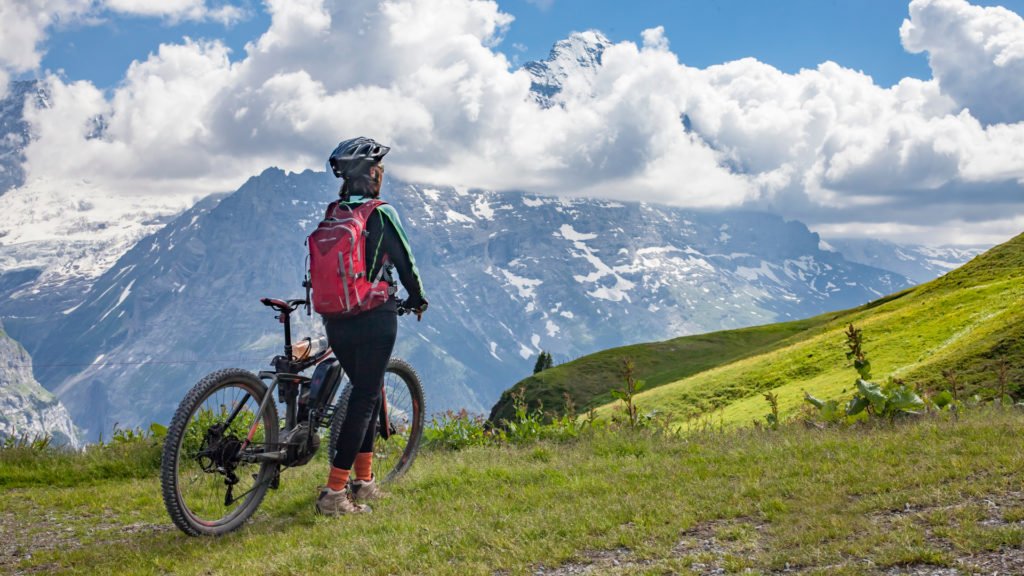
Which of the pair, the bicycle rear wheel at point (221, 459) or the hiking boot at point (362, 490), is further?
the hiking boot at point (362, 490)

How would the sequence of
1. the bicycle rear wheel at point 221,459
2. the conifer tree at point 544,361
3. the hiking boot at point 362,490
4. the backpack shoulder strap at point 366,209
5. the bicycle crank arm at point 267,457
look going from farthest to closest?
the conifer tree at point 544,361 → the hiking boot at point 362,490 → the bicycle crank arm at point 267,457 → the backpack shoulder strap at point 366,209 → the bicycle rear wheel at point 221,459

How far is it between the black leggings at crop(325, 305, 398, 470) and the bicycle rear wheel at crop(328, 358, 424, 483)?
5.16 feet

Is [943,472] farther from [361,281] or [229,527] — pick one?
[229,527]

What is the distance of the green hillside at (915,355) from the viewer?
19748mm

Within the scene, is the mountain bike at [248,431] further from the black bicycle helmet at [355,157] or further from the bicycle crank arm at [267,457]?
the black bicycle helmet at [355,157]

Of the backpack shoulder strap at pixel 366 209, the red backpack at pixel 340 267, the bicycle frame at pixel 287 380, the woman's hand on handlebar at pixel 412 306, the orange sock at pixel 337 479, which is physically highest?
the backpack shoulder strap at pixel 366 209

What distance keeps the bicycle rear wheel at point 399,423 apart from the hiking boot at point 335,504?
1591mm

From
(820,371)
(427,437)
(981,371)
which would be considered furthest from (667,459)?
(820,371)

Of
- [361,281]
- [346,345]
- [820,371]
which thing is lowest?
[820,371]

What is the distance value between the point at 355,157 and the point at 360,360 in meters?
2.31

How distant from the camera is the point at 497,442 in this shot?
13.1 m

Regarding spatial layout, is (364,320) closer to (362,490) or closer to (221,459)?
(221,459)

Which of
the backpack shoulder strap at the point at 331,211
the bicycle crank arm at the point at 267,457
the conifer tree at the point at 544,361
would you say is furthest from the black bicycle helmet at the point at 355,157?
the conifer tree at the point at 544,361

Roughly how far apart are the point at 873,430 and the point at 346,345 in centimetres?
724
